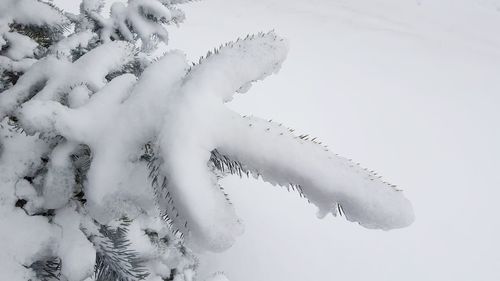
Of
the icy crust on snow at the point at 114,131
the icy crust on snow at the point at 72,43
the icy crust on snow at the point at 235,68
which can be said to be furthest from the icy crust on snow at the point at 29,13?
the icy crust on snow at the point at 235,68

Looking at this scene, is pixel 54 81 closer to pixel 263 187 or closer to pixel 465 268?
pixel 263 187

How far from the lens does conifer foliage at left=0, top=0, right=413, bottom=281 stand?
0.74m

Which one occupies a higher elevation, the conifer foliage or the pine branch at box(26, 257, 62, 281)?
the conifer foliage

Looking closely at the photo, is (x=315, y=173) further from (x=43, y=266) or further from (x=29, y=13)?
(x=29, y=13)

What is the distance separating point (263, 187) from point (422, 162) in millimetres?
2309

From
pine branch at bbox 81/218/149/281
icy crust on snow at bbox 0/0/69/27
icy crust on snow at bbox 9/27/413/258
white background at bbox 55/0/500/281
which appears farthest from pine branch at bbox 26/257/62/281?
white background at bbox 55/0/500/281

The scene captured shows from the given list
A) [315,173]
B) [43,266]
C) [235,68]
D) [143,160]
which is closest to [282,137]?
[315,173]

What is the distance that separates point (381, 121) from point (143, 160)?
5209 mm

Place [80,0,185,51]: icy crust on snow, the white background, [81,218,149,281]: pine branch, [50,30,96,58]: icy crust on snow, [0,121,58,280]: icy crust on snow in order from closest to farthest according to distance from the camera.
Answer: [0,121,58,280]: icy crust on snow < [81,218,149,281]: pine branch < [50,30,96,58]: icy crust on snow < [80,0,185,51]: icy crust on snow < the white background

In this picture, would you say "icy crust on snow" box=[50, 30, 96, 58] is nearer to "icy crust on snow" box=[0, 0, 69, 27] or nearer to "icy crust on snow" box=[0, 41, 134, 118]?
"icy crust on snow" box=[0, 0, 69, 27]

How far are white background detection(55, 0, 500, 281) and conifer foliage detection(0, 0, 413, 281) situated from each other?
2.37 m

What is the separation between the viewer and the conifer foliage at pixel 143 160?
742 mm

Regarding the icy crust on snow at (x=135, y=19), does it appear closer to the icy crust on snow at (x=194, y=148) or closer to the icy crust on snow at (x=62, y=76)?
the icy crust on snow at (x=62, y=76)

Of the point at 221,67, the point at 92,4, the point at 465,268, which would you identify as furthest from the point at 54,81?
the point at 465,268
